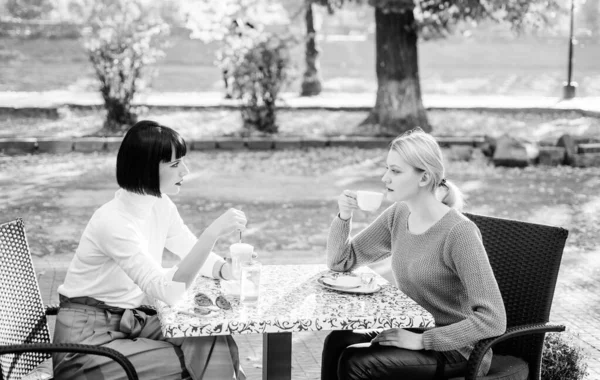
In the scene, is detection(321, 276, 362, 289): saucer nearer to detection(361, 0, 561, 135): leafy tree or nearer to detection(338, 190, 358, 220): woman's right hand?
detection(338, 190, 358, 220): woman's right hand

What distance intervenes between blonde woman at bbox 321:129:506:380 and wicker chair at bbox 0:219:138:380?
0.97 metres

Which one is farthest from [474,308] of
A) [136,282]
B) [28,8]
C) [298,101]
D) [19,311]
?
[28,8]

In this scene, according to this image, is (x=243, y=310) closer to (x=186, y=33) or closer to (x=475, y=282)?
(x=475, y=282)

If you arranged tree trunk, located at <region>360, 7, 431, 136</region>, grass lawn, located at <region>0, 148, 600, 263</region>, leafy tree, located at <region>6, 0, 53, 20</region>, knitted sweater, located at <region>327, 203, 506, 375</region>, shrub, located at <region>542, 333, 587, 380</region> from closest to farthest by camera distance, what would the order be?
knitted sweater, located at <region>327, 203, 506, 375</region>
shrub, located at <region>542, 333, 587, 380</region>
grass lawn, located at <region>0, 148, 600, 263</region>
tree trunk, located at <region>360, 7, 431, 136</region>
leafy tree, located at <region>6, 0, 53, 20</region>

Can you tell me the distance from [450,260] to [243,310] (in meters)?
0.86

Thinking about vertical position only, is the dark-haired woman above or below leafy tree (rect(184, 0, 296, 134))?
above

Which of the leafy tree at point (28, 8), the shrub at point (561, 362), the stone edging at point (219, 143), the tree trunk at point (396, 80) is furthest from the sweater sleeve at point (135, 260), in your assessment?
the leafy tree at point (28, 8)

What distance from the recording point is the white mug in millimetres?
3816

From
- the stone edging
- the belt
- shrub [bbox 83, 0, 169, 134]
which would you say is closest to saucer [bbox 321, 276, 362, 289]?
the belt

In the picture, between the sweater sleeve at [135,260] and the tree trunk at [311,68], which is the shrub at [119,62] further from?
the sweater sleeve at [135,260]

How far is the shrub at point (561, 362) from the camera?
430 cm

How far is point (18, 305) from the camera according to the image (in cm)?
347

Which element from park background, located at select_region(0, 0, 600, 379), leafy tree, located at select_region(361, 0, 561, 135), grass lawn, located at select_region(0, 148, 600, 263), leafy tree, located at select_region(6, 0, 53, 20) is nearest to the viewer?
park background, located at select_region(0, 0, 600, 379)

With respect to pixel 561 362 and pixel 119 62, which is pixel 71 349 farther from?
pixel 119 62
